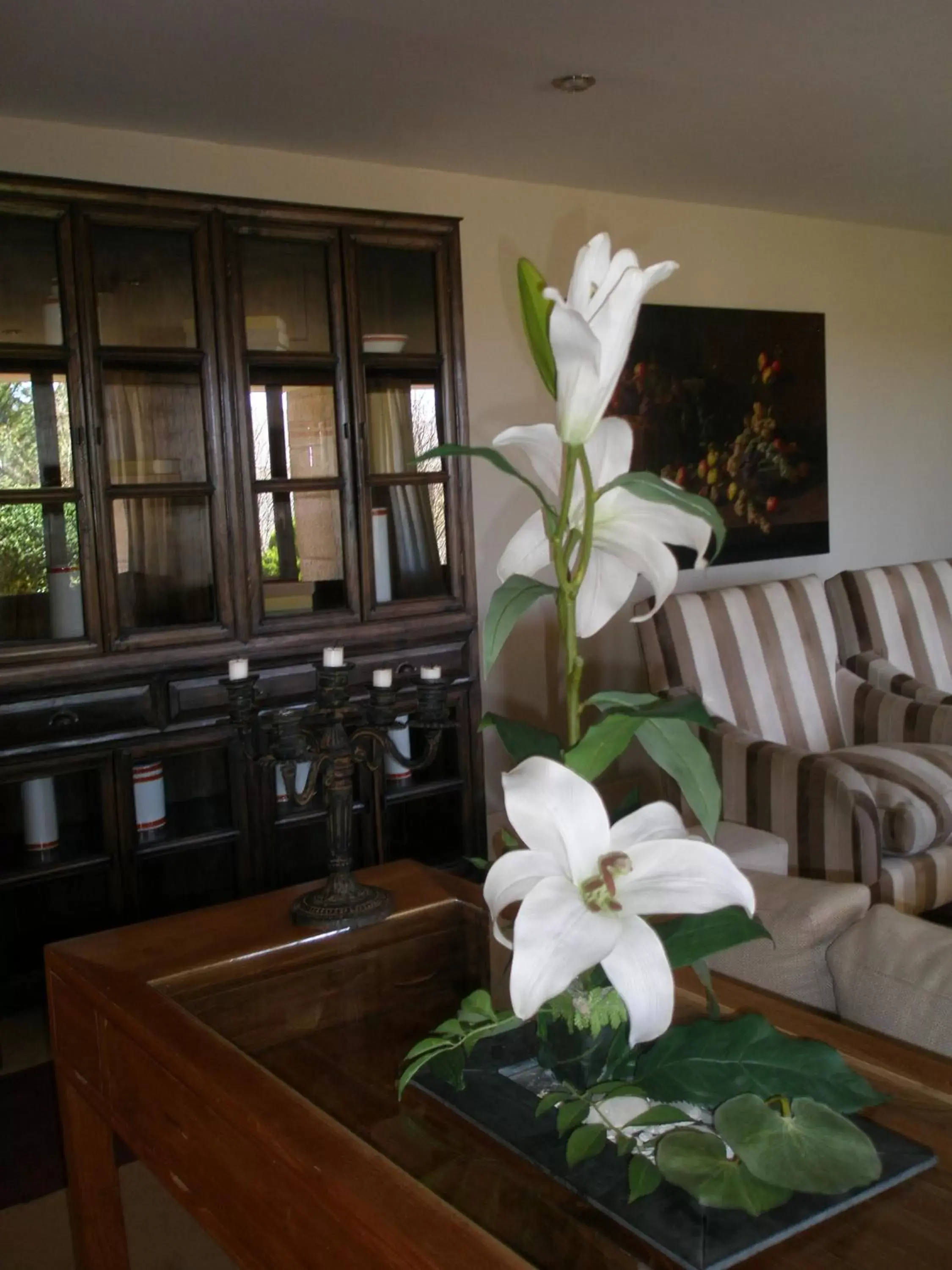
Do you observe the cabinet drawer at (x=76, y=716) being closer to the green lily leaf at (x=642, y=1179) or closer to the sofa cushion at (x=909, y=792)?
the sofa cushion at (x=909, y=792)

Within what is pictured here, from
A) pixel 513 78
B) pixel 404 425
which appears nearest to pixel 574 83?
pixel 513 78

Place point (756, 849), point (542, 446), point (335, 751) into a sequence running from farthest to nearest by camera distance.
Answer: point (756, 849) < point (335, 751) < point (542, 446)

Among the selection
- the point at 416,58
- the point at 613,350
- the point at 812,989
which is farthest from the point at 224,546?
the point at 613,350

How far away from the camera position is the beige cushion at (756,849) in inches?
84.4

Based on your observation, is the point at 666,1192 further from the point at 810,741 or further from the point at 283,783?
the point at 810,741

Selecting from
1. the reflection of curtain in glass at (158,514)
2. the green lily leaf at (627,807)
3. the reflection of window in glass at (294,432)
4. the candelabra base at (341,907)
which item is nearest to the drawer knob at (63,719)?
the reflection of curtain in glass at (158,514)

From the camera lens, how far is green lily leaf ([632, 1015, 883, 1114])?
0.98 m

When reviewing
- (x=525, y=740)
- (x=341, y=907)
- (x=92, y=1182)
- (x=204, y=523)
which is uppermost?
(x=204, y=523)

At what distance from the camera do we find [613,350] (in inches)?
32.6

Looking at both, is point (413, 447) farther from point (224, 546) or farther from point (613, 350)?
point (613, 350)

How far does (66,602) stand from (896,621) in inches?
96.9

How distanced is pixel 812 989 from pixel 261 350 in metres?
2.23

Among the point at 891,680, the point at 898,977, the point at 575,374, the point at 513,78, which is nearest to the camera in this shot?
the point at 575,374

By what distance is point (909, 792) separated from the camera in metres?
2.79
